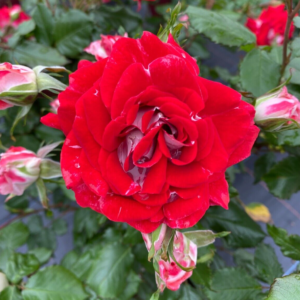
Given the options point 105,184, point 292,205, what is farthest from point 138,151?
point 292,205

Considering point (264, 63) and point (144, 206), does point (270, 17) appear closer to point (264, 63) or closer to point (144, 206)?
point (264, 63)

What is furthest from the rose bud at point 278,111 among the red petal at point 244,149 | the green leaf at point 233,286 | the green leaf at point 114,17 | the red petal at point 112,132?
the green leaf at point 114,17

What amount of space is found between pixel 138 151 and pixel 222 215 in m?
0.38

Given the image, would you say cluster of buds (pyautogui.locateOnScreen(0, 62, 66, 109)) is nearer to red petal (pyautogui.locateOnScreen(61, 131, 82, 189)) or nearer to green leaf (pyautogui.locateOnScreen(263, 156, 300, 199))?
red petal (pyautogui.locateOnScreen(61, 131, 82, 189))

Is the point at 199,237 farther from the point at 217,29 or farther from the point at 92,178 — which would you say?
the point at 217,29

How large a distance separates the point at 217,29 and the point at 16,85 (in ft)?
1.06

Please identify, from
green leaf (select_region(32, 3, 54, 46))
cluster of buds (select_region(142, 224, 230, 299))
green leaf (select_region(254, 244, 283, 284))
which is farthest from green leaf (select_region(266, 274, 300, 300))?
green leaf (select_region(32, 3, 54, 46))

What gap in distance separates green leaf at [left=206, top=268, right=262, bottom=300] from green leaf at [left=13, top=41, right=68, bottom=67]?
494 millimetres

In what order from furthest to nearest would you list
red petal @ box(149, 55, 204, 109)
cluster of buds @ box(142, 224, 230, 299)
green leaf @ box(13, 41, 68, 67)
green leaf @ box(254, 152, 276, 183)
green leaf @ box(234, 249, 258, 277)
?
green leaf @ box(254, 152, 276, 183), green leaf @ box(234, 249, 258, 277), green leaf @ box(13, 41, 68, 67), cluster of buds @ box(142, 224, 230, 299), red petal @ box(149, 55, 204, 109)

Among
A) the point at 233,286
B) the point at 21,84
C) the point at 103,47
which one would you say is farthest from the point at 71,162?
the point at 233,286

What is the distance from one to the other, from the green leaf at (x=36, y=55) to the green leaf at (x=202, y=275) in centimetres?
45

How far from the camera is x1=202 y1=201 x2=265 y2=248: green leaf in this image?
55 centimetres

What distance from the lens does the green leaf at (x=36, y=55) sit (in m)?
0.53

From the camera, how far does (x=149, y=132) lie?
0.74 feet
